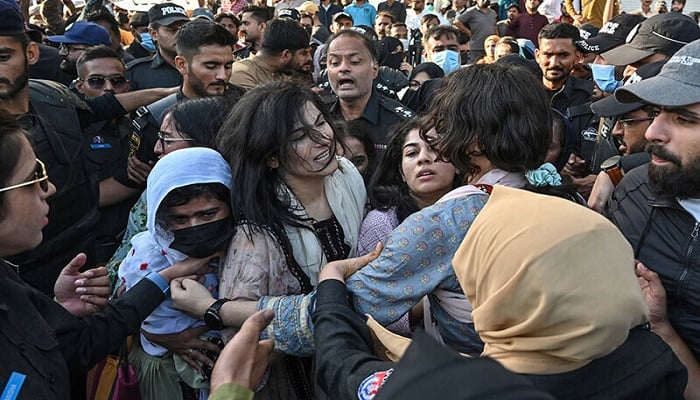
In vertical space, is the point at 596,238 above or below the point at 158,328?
above

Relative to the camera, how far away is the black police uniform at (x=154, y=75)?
5.26 meters

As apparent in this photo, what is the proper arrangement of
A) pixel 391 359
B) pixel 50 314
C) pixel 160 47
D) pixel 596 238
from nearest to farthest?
1. pixel 596 238
2. pixel 391 359
3. pixel 50 314
4. pixel 160 47

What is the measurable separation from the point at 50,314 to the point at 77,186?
1.30m

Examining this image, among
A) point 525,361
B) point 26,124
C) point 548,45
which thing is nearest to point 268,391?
point 525,361

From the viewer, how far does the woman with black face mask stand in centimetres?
229

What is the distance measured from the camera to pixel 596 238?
1.32 m

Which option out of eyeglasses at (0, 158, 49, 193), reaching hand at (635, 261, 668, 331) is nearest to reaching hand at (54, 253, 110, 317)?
eyeglasses at (0, 158, 49, 193)

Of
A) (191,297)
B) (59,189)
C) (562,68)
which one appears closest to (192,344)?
(191,297)

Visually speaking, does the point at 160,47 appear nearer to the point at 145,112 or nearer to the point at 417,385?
the point at 145,112

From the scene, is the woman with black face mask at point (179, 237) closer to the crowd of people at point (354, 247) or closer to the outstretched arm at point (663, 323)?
the crowd of people at point (354, 247)

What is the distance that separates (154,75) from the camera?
17.4ft


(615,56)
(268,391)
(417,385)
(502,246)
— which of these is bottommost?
(268,391)

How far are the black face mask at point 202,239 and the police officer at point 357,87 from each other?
213 centimetres

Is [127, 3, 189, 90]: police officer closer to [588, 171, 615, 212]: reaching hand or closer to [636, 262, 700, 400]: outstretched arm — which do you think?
[588, 171, 615, 212]: reaching hand
